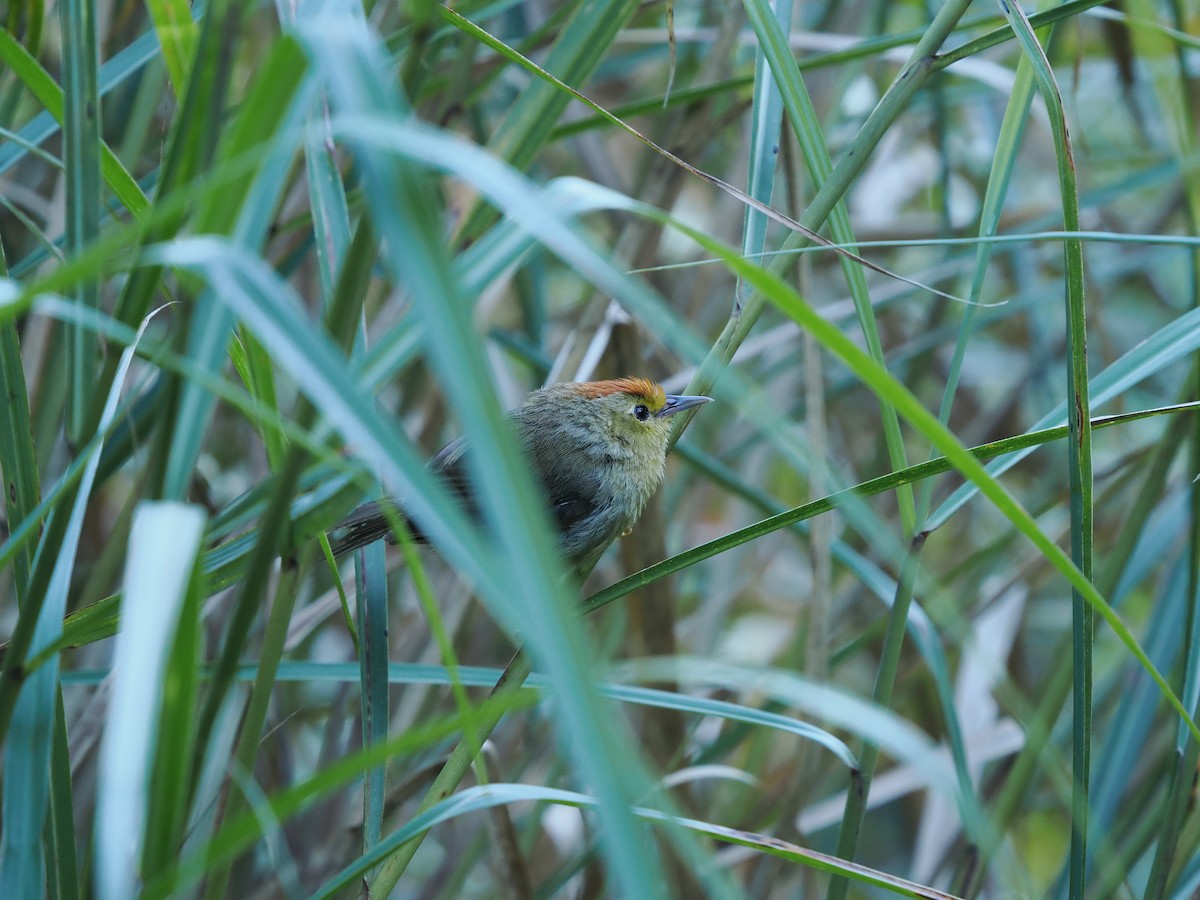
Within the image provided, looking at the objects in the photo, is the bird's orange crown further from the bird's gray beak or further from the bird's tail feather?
the bird's tail feather

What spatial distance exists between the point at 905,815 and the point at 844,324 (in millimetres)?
1407

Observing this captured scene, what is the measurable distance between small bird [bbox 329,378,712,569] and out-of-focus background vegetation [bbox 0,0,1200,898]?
0.11m

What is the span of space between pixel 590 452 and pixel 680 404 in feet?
1.95

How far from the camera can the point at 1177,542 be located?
223 cm

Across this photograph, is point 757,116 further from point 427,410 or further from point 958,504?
point 427,410

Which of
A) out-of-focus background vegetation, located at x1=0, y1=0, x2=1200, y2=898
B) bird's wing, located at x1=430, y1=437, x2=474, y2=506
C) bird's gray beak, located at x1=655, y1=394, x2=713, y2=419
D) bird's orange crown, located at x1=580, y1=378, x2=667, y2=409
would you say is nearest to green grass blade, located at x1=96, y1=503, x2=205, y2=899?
out-of-focus background vegetation, located at x1=0, y1=0, x2=1200, y2=898

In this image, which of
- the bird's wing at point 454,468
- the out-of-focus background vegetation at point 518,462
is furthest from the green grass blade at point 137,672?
the bird's wing at point 454,468

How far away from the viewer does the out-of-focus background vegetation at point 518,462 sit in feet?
2.11

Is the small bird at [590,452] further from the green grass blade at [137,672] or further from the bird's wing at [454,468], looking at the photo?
the green grass blade at [137,672]

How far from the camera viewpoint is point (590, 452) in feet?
6.90

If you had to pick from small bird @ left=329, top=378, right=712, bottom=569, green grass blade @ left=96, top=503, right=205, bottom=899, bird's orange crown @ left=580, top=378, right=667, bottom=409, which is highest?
green grass blade @ left=96, top=503, right=205, bottom=899

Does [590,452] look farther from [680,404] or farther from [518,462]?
[518,462]

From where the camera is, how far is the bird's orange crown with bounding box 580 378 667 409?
203 cm

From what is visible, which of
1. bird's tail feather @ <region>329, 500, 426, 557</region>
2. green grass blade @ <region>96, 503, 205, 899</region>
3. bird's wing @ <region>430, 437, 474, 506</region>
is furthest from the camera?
bird's wing @ <region>430, 437, 474, 506</region>
